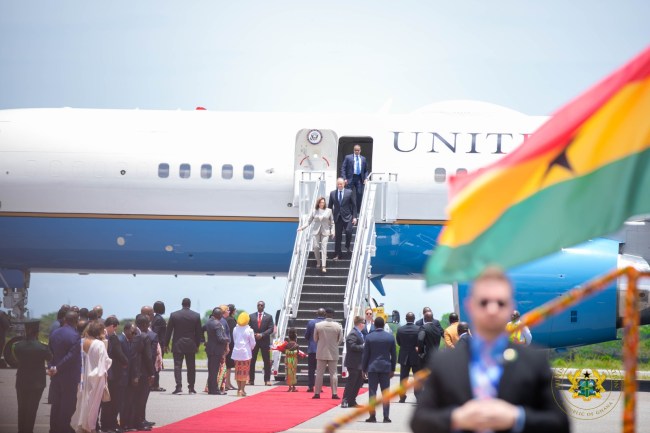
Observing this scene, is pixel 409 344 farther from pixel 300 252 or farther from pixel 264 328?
pixel 300 252

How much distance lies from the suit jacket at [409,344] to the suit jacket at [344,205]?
496 cm

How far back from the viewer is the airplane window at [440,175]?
25500 mm

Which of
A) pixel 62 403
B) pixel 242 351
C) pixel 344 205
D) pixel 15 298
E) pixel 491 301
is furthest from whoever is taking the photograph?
pixel 15 298

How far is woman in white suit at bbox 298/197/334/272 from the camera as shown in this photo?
24.1 m

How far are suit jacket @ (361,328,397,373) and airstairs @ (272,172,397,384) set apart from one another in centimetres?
480

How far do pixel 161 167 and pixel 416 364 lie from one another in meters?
8.62

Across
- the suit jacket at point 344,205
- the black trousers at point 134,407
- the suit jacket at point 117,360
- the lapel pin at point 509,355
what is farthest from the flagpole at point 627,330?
the suit jacket at point 344,205

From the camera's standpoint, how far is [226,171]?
84.7 feet

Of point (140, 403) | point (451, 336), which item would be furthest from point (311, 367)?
point (140, 403)

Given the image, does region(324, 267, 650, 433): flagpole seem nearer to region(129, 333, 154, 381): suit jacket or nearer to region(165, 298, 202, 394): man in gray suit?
region(129, 333, 154, 381): suit jacket

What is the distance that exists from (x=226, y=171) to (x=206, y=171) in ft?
1.45

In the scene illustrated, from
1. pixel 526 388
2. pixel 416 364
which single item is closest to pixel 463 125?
pixel 416 364

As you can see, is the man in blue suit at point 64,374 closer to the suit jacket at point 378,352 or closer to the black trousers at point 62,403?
the black trousers at point 62,403

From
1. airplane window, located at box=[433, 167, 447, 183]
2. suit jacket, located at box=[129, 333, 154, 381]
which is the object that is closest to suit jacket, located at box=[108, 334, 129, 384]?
suit jacket, located at box=[129, 333, 154, 381]
